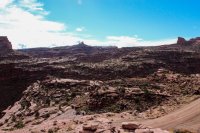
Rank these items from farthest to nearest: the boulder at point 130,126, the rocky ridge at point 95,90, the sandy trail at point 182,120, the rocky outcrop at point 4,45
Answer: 1. the rocky outcrop at point 4,45
2. the rocky ridge at point 95,90
3. the sandy trail at point 182,120
4. the boulder at point 130,126

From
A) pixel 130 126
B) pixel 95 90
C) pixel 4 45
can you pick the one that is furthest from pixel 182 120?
pixel 4 45

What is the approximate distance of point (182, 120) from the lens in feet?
115

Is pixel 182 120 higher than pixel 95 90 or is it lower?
lower

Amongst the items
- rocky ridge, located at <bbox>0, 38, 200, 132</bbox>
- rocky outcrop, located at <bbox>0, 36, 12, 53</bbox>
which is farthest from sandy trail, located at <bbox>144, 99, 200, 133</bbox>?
rocky outcrop, located at <bbox>0, 36, 12, 53</bbox>

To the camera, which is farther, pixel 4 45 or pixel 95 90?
pixel 4 45

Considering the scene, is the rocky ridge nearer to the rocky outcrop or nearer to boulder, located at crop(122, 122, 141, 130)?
boulder, located at crop(122, 122, 141, 130)

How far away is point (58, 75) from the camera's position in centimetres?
7962

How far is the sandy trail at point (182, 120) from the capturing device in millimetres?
33103

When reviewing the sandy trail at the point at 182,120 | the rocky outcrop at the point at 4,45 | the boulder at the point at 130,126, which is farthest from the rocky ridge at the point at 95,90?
the rocky outcrop at the point at 4,45

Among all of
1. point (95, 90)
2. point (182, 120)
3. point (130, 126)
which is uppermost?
point (95, 90)

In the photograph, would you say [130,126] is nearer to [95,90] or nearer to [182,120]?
[182,120]

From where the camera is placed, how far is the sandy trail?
33103 mm

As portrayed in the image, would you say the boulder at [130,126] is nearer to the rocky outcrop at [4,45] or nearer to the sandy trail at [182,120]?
the sandy trail at [182,120]

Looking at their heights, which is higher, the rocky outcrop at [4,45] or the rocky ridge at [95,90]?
the rocky outcrop at [4,45]
